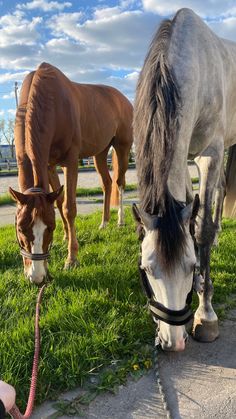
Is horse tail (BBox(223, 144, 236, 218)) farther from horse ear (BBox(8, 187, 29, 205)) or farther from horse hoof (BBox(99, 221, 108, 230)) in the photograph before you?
horse ear (BBox(8, 187, 29, 205))

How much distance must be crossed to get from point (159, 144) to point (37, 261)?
1737 mm

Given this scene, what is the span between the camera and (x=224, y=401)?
7.90ft

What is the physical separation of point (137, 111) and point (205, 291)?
4.99ft

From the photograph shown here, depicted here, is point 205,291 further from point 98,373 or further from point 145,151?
point 145,151

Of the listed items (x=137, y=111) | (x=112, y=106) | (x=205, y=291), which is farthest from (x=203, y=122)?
(x=112, y=106)

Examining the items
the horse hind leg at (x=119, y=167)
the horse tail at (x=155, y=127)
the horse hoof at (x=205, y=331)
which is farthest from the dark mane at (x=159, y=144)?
the horse hind leg at (x=119, y=167)

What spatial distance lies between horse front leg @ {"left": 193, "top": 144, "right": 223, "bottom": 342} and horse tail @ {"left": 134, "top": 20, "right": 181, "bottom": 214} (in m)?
0.85

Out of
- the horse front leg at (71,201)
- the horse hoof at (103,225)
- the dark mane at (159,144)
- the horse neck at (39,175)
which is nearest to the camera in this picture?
the dark mane at (159,144)

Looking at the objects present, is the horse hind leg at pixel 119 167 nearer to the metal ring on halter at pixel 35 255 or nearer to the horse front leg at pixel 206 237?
the metal ring on halter at pixel 35 255

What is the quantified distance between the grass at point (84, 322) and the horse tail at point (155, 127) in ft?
3.68

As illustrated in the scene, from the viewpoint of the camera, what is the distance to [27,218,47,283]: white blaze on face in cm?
355

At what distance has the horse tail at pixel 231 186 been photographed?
18.3 ft

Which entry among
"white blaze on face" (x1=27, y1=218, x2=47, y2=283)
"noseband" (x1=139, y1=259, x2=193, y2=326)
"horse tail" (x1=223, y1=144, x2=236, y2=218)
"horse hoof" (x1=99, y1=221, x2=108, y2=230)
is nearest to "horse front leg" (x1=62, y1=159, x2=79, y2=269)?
"white blaze on face" (x1=27, y1=218, x2=47, y2=283)

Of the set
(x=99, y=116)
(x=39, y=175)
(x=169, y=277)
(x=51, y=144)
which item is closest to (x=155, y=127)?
(x=169, y=277)
